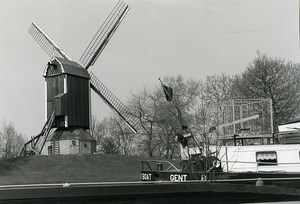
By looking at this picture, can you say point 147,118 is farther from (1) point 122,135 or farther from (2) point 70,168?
(2) point 70,168

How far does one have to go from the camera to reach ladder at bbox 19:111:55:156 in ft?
110

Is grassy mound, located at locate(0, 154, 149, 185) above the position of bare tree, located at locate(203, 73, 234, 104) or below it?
below

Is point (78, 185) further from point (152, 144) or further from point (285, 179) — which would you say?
point (152, 144)

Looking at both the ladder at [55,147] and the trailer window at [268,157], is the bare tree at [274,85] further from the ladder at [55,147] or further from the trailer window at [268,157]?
the ladder at [55,147]

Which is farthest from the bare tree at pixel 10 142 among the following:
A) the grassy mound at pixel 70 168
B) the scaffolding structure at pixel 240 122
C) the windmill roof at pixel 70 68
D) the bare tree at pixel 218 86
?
the scaffolding structure at pixel 240 122

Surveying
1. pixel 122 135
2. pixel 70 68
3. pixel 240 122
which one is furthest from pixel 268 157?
pixel 122 135

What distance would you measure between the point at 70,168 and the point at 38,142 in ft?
14.9

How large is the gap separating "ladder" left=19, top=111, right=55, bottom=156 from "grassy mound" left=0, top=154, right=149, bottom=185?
2.12 metres

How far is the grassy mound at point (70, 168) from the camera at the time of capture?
29.1m

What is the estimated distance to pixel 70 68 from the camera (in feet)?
112

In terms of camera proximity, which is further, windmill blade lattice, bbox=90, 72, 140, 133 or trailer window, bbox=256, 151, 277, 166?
windmill blade lattice, bbox=90, 72, 140, 133

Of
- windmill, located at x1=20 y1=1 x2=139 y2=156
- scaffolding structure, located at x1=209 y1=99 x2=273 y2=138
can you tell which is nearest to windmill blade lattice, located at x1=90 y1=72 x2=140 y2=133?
windmill, located at x1=20 y1=1 x2=139 y2=156

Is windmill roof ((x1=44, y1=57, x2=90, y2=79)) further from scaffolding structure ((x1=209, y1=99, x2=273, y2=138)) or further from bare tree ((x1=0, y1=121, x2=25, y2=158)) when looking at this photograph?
scaffolding structure ((x1=209, y1=99, x2=273, y2=138))

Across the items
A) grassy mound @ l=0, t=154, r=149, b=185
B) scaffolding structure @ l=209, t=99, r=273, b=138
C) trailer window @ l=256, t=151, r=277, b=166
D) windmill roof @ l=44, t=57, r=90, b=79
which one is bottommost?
grassy mound @ l=0, t=154, r=149, b=185
